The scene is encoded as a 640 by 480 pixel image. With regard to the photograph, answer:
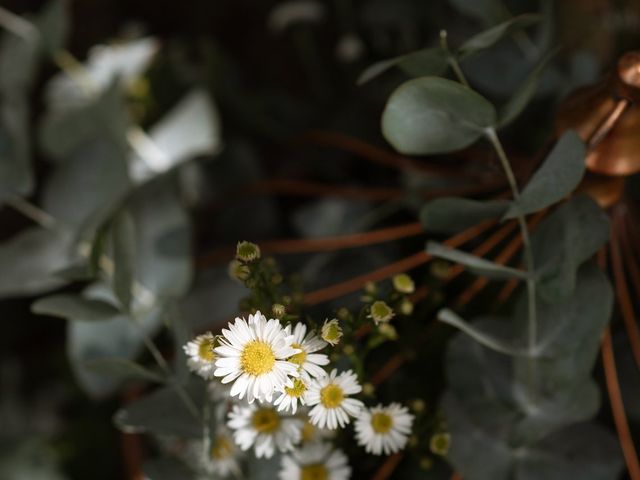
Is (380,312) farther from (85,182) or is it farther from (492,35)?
(85,182)

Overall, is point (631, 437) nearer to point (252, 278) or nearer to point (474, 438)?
point (474, 438)

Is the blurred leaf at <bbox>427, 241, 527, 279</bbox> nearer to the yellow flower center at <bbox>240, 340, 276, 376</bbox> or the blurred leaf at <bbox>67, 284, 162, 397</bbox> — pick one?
the yellow flower center at <bbox>240, 340, 276, 376</bbox>

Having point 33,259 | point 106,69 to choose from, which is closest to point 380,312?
point 33,259

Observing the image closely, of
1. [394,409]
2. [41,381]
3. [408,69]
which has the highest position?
[408,69]

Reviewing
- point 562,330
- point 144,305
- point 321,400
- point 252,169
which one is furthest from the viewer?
point 252,169

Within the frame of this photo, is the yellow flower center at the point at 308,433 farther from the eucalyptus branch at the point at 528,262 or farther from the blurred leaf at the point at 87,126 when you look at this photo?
the blurred leaf at the point at 87,126

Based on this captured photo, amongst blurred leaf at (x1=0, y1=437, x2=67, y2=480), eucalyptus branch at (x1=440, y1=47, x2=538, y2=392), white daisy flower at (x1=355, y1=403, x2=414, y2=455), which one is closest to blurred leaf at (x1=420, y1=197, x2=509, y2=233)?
eucalyptus branch at (x1=440, y1=47, x2=538, y2=392)

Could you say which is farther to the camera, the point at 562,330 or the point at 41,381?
the point at 41,381

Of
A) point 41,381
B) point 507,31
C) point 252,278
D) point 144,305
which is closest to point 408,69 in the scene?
point 507,31
